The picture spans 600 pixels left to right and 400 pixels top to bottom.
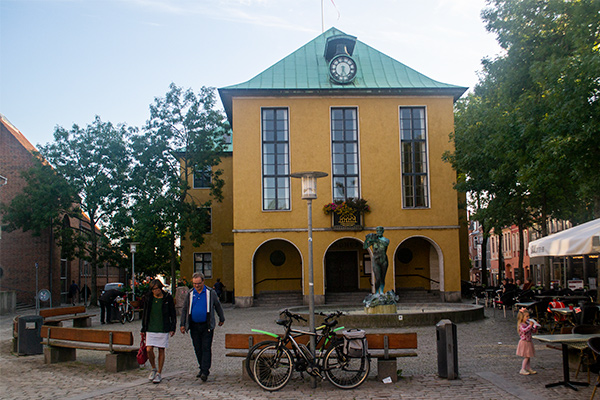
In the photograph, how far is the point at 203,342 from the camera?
9.48 metres

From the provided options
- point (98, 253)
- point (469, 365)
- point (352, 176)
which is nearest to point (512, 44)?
point (469, 365)

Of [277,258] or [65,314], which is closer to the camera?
[65,314]

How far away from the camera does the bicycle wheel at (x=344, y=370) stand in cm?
859

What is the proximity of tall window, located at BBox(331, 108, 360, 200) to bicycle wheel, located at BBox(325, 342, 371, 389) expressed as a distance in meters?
21.9

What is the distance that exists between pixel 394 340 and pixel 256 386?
87.0 inches

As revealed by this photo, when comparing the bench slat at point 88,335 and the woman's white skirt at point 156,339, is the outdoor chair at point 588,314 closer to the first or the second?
the woman's white skirt at point 156,339

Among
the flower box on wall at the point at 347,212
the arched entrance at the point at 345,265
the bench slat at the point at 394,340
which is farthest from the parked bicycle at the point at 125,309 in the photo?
the bench slat at the point at 394,340

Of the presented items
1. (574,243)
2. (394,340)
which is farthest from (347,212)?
(394,340)

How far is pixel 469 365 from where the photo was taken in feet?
34.6

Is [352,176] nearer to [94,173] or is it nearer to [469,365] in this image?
[94,173]

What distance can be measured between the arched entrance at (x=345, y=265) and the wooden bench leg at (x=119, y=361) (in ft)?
75.1

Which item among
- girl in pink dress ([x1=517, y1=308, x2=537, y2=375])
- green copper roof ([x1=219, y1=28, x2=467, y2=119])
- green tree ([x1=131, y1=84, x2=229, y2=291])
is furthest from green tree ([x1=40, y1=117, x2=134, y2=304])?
girl in pink dress ([x1=517, y1=308, x2=537, y2=375])

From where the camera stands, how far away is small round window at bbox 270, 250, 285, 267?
3322 centimetres

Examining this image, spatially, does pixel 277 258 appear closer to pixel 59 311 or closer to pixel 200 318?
pixel 59 311
